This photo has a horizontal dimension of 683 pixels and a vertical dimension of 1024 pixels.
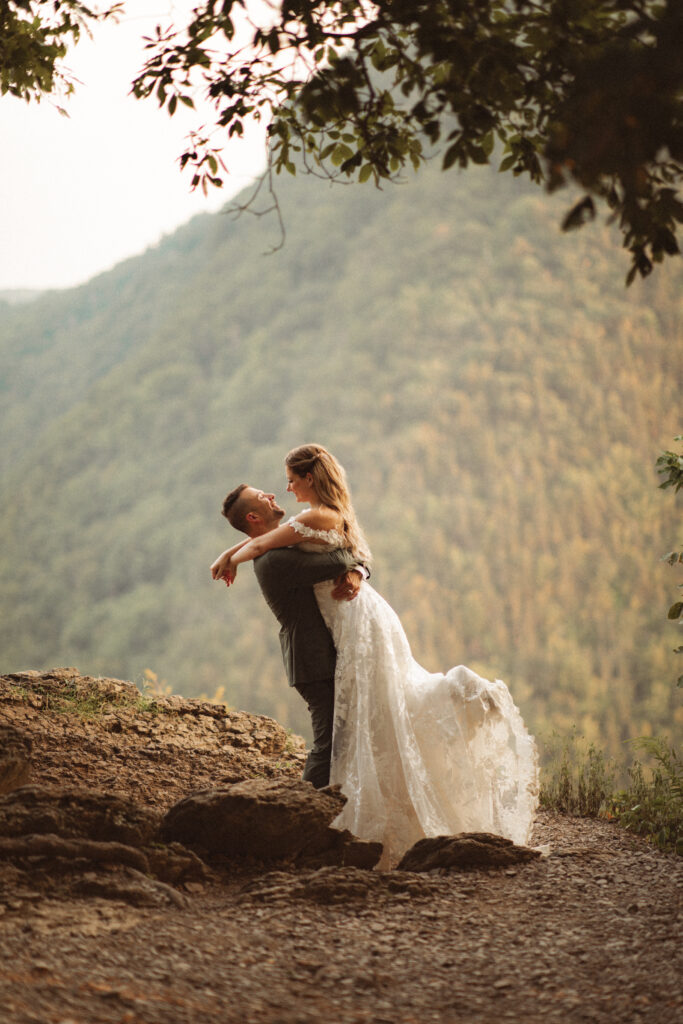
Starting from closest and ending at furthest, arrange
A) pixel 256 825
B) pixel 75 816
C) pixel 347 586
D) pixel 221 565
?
1. pixel 75 816
2. pixel 256 825
3. pixel 347 586
4. pixel 221 565

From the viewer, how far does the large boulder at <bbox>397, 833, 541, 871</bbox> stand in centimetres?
368

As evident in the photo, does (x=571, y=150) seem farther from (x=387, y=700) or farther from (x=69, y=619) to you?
(x=69, y=619)

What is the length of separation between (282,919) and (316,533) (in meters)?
1.79

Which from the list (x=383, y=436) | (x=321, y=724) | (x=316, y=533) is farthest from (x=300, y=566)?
(x=383, y=436)

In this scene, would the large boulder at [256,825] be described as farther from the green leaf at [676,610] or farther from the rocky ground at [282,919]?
the green leaf at [676,610]

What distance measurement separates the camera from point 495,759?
4164 millimetres

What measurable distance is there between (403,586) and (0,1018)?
64.5 ft

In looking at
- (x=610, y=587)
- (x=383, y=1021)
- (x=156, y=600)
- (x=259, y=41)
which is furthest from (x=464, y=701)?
(x=156, y=600)

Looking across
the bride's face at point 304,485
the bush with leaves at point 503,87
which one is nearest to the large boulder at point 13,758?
the bride's face at point 304,485

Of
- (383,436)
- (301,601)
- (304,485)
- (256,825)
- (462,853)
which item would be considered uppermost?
(383,436)

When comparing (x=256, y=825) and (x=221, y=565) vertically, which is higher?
(x=221, y=565)

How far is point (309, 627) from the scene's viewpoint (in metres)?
4.28

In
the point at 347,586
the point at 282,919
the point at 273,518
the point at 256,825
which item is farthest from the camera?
the point at 273,518

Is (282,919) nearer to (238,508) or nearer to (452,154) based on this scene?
(238,508)
